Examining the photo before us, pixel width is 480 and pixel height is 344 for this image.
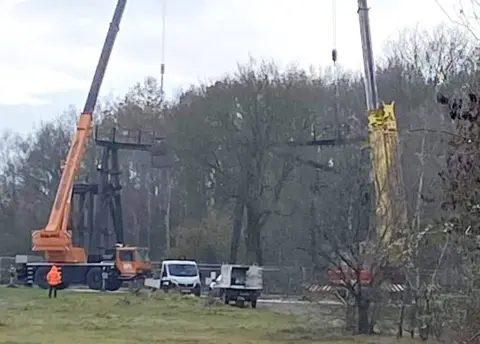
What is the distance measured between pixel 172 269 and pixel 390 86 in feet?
46.7

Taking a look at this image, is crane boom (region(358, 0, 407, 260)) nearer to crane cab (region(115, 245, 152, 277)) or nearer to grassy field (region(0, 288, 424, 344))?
grassy field (region(0, 288, 424, 344))

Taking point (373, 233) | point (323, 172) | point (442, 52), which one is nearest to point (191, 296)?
point (323, 172)

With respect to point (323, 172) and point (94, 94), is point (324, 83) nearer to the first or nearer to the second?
point (323, 172)

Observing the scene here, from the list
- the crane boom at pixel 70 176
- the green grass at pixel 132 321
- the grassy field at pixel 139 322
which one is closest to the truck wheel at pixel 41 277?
the crane boom at pixel 70 176

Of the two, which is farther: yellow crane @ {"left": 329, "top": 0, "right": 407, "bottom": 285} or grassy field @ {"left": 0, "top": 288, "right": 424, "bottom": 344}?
yellow crane @ {"left": 329, "top": 0, "right": 407, "bottom": 285}

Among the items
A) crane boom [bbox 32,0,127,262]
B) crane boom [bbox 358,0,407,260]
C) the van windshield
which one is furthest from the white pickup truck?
crane boom [bbox 358,0,407,260]

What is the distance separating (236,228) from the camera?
61031 millimetres

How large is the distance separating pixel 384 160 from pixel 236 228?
26526 mm

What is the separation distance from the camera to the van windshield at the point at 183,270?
173ft

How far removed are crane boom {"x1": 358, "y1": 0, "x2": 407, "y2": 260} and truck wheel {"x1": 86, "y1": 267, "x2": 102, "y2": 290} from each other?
71.2 feet

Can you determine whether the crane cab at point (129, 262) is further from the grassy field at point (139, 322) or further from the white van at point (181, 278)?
the grassy field at point (139, 322)

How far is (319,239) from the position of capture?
107ft

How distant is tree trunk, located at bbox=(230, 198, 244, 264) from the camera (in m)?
60.6

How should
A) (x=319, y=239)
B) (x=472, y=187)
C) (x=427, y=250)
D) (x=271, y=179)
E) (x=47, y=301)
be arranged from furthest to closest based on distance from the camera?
1. (x=271, y=179)
2. (x=47, y=301)
3. (x=319, y=239)
4. (x=427, y=250)
5. (x=472, y=187)
